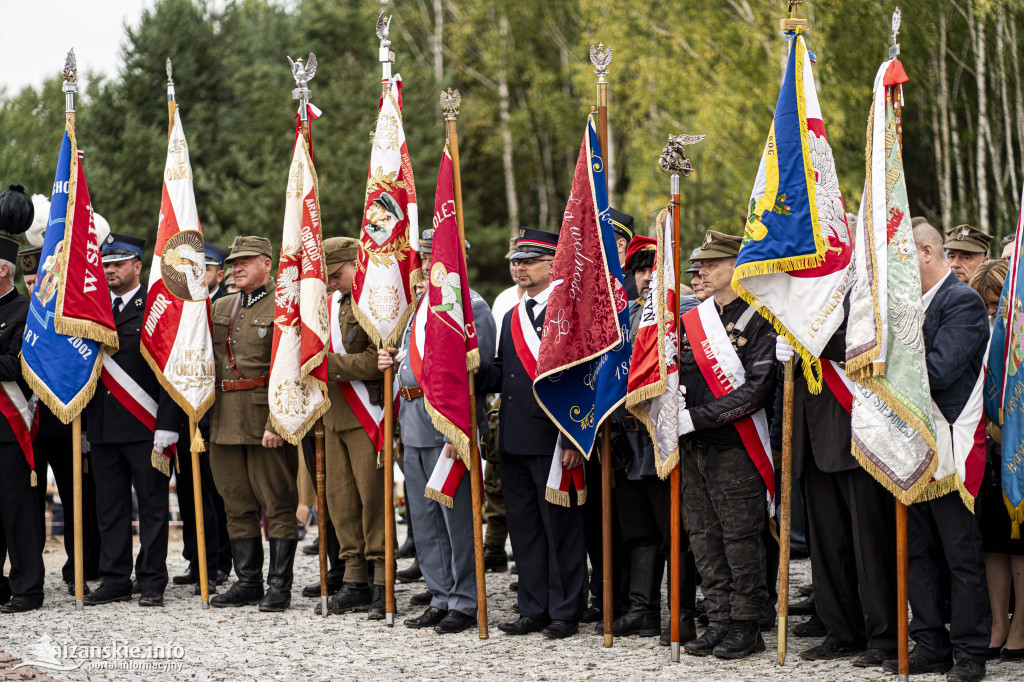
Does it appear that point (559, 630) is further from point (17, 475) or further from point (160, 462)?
point (17, 475)

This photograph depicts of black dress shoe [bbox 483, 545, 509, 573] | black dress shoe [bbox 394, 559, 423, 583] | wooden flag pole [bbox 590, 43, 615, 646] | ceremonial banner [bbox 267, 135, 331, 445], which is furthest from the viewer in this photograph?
black dress shoe [bbox 483, 545, 509, 573]

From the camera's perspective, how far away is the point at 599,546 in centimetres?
663

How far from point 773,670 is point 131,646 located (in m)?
3.47

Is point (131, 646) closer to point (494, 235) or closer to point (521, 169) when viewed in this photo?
point (494, 235)

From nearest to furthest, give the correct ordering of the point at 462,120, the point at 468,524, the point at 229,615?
the point at 468,524 < the point at 229,615 < the point at 462,120

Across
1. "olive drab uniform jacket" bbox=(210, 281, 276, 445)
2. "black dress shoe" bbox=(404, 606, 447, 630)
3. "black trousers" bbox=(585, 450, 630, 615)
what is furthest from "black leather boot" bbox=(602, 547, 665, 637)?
"olive drab uniform jacket" bbox=(210, 281, 276, 445)

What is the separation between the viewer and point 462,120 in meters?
29.0

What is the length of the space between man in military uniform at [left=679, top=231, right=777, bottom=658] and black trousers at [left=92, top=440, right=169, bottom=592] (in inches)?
144

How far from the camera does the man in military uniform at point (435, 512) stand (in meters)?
6.42

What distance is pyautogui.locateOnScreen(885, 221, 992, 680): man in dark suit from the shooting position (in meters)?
5.02

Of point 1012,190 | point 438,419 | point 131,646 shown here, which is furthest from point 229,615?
point 1012,190

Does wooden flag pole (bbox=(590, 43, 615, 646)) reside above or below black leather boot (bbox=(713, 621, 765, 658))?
above

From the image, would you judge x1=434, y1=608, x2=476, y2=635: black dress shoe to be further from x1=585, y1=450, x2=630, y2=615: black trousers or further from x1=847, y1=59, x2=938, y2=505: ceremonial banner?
x1=847, y1=59, x2=938, y2=505: ceremonial banner

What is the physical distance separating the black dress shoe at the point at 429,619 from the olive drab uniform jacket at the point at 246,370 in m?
1.55
